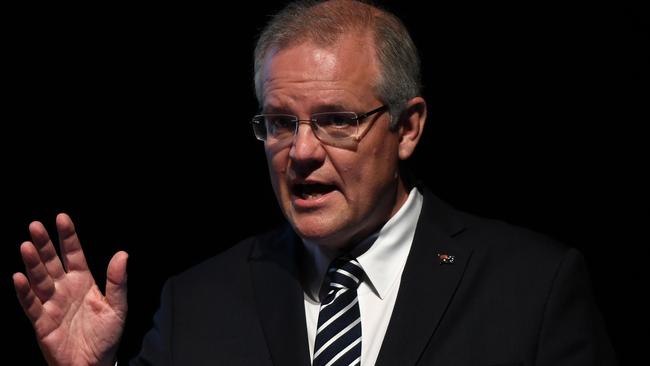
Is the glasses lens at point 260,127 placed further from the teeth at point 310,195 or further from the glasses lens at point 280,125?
the teeth at point 310,195

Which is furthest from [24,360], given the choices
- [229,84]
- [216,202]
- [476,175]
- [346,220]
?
[476,175]

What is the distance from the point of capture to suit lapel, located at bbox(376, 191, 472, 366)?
2.71 m

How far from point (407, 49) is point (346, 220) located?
1.78ft

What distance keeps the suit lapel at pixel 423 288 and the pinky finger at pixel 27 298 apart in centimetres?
92

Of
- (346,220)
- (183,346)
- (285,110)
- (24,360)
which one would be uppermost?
(285,110)

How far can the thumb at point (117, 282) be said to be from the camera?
2.73 m

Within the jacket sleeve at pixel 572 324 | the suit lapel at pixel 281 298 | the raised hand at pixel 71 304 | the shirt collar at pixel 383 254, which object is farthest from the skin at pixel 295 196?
the jacket sleeve at pixel 572 324

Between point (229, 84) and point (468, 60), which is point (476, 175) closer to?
point (468, 60)

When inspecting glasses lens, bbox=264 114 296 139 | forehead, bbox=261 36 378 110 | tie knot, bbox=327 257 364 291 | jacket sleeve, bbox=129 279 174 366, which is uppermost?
forehead, bbox=261 36 378 110

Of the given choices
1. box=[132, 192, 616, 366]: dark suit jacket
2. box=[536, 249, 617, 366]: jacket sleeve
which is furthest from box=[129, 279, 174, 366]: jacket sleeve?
box=[536, 249, 617, 366]: jacket sleeve

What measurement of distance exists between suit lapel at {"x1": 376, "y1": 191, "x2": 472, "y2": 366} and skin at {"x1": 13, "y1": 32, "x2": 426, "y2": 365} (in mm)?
199

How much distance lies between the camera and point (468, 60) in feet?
11.4

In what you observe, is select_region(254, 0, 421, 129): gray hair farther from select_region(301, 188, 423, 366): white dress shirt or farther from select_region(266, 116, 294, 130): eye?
select_region(301, 188, 423, 366): white dress shirt

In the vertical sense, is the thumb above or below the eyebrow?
below
